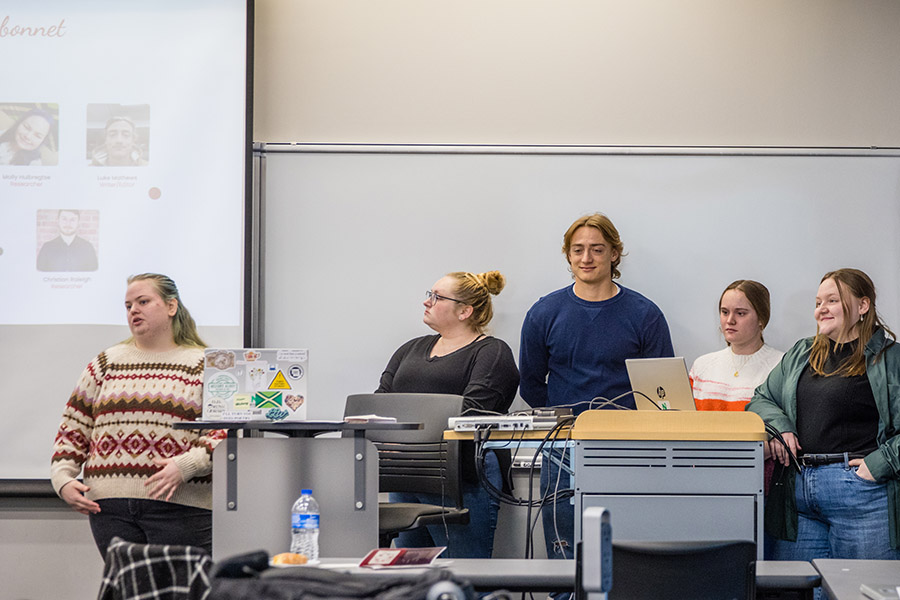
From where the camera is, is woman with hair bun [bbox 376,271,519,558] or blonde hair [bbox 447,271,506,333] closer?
woman with hair bun [bbox 376,271,519,558]

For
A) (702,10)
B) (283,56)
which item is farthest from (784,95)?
(283,56)

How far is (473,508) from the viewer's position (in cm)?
358

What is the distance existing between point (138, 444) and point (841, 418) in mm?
2477

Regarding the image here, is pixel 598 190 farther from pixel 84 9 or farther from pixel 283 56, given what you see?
pixel 84 9

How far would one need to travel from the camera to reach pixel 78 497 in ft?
10.8

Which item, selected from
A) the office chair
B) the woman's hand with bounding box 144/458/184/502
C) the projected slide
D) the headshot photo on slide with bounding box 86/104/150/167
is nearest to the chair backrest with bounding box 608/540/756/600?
the office chair

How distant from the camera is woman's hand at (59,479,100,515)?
10.8ft

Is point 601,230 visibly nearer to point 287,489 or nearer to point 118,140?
point 287,489

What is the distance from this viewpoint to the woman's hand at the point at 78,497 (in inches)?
130

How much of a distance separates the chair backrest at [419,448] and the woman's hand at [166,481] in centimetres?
75

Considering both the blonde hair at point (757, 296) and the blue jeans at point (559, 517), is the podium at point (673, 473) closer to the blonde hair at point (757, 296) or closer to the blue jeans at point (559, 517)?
the blue jeans at point (559, 517)

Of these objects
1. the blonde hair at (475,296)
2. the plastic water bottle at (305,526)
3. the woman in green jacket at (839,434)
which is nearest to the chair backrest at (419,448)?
the blonde hair at (475,296)

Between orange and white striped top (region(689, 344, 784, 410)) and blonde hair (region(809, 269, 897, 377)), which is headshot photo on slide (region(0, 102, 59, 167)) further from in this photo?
blonde hair (region(809, 269, 897, 377))

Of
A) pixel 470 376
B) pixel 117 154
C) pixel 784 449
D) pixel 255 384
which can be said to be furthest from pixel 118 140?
pixel 784 449
